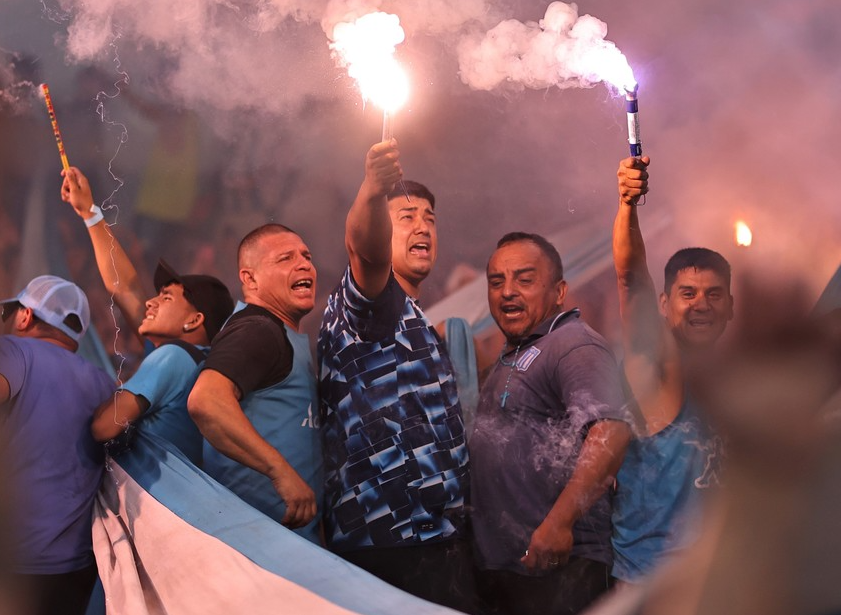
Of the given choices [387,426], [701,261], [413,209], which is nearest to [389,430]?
[387,426]

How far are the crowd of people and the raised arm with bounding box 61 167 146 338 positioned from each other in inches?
5.0

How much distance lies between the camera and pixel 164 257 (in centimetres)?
198

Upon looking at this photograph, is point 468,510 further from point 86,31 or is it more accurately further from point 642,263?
point 86,31

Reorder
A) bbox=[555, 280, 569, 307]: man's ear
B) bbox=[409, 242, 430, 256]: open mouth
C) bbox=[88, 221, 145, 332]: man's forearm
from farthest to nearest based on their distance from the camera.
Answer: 1. bbox=[88, 221, 145, 332]: man's forearm
2. bbox=[409, 242, 430, 256]: open mouth
3. bbox=[555, 280, 569, 307]: man's ear

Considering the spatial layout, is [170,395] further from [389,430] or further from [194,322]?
[389,430]

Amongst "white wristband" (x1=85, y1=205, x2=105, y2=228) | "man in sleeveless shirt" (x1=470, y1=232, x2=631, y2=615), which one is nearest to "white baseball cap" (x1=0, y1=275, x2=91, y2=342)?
"white wristband" (x1=85, y1=205, x2=105, y2=228)

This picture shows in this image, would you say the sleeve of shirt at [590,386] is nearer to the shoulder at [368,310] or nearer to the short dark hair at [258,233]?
the shoulder at [368,310]

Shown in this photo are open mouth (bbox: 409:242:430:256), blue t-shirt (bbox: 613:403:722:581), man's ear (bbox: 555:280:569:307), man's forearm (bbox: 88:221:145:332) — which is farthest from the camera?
man's forearm (bbox: 88:221:145:332)

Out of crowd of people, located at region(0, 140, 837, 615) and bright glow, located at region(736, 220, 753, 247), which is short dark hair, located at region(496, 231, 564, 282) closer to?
crowd of people, located at region(0, 140, 837, 615)

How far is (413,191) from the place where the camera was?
6.09ft

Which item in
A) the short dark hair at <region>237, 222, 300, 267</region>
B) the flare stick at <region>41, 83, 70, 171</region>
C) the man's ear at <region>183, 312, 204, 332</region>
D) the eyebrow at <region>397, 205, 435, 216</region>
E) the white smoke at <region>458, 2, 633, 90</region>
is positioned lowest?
the man's ear at <region>183, 312, 204, 332</region>

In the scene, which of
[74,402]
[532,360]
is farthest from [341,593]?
[74,402]

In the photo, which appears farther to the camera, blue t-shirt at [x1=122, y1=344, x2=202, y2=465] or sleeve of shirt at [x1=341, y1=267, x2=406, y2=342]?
blue t-shirt at [x1=122, y1=344, x2=202, y2=465]

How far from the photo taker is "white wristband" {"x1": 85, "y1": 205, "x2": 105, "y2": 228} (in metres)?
2.00
